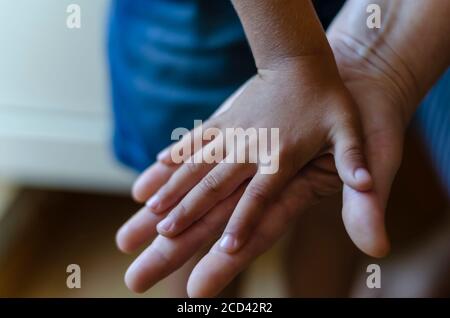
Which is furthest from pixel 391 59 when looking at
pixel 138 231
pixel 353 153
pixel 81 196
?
pixel 81 196

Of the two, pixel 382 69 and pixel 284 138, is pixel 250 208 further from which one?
pixel 382 69

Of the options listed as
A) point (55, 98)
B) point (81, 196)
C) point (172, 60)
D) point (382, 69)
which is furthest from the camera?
point (81, 196)

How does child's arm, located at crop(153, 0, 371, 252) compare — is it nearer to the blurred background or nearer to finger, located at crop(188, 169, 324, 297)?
finger, located at crop(188, 169, 324, 297)

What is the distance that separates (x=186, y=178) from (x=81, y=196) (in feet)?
1.75

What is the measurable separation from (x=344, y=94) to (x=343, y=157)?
51 mm

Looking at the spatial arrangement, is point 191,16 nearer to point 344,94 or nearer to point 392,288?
point 344,94

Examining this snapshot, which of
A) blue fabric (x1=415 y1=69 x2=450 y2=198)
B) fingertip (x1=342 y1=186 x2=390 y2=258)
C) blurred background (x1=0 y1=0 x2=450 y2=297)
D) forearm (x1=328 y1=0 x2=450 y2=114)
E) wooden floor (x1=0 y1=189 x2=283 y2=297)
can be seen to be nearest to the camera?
fingertip (x1=342 y1=186 x2=390 y2=258)

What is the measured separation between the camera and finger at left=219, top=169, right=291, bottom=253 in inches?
15.1

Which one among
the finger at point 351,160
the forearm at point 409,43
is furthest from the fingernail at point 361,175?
the forearm at point 409,43

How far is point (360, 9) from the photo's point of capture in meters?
0.49

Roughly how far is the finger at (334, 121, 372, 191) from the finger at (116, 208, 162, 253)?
148mm

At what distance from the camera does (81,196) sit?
93 cm

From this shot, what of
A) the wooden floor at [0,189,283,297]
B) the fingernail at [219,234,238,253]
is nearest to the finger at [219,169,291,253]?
the fingernail at [219,234,238,253]

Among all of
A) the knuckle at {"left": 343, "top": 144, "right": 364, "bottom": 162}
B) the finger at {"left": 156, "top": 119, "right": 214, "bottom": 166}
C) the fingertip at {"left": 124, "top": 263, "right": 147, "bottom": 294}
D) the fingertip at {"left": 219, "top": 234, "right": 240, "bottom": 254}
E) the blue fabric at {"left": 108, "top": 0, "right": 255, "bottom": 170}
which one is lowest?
the fingertip at {"left": 124, "top": 263, "right": 147, "bottom": 294}
